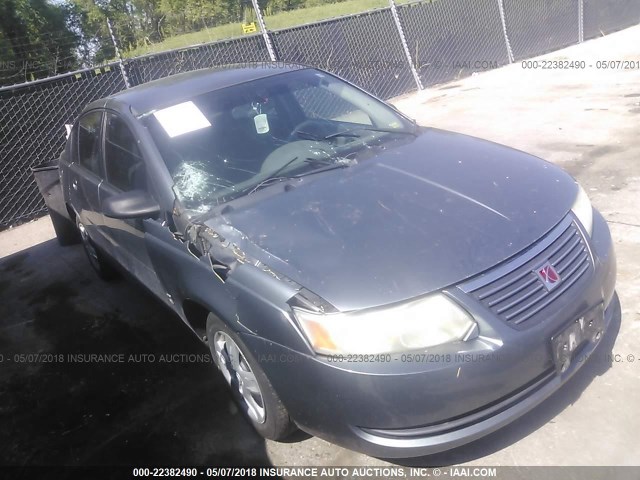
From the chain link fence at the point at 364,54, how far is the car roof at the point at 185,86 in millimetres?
3952

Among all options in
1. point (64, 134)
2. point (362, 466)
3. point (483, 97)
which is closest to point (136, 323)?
point (362, 466)

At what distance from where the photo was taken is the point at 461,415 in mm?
2250

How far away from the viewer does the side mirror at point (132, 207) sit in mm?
3115

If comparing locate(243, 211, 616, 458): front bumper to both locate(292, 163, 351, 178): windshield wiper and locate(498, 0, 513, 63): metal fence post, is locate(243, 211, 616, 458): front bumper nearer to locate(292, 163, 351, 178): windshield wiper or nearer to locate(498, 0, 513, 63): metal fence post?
locate(292, 163, 351, 178): windshield wiper

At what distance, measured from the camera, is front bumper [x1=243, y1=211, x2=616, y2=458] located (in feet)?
7.10

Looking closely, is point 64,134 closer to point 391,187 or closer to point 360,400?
point 391,187

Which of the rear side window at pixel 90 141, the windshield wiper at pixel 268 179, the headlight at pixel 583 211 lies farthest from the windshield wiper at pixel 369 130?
the rear side window at pixel 90 141

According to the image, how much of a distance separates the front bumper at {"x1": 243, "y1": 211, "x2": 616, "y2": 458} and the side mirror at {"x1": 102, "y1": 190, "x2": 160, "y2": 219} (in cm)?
115

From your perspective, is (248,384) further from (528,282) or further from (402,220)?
(528,282)

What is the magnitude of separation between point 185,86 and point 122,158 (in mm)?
620

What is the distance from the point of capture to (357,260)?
238cm

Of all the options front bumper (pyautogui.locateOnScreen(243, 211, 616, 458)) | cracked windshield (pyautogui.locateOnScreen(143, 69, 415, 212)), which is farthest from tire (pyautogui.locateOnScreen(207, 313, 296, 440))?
cracked windshield (pyautogui.locateOnScreen(143, 69, 415, 212))

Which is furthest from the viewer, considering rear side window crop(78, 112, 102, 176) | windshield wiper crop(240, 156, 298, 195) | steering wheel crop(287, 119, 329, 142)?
rear side window crop(78, 112, 102, 176)

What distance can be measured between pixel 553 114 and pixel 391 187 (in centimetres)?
555
